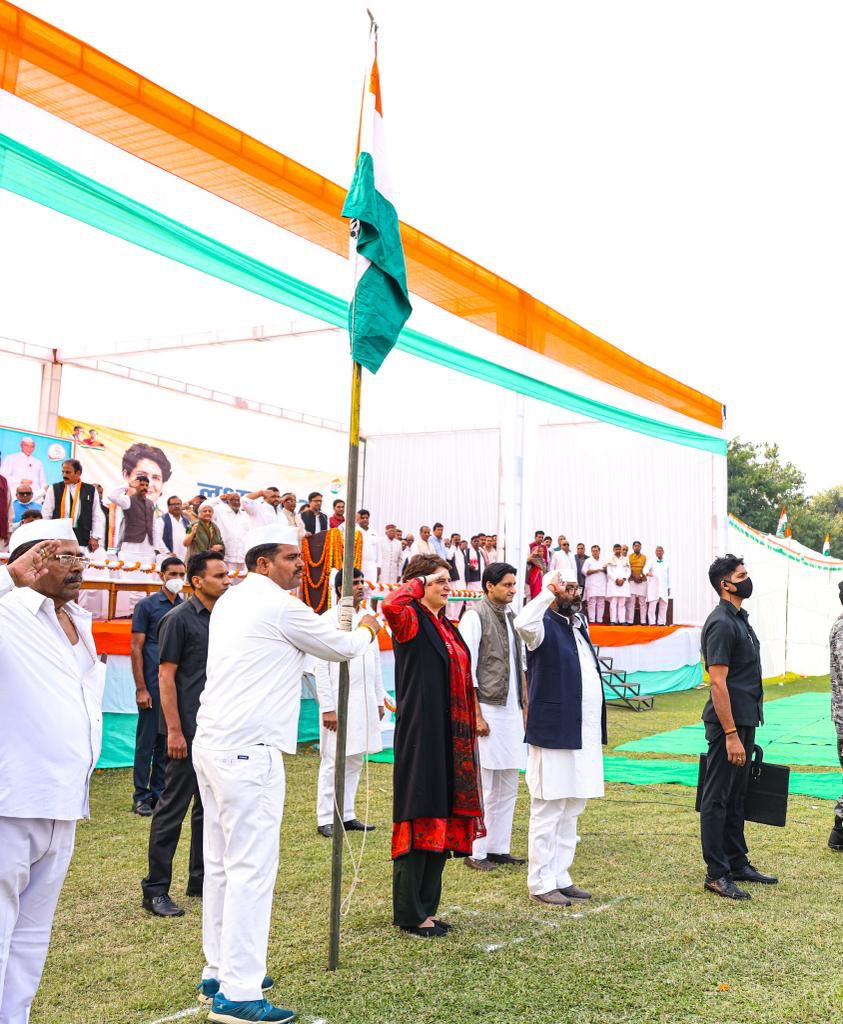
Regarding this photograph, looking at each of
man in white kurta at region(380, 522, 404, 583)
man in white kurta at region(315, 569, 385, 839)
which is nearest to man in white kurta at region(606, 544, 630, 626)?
man in white kurta at region(380, 522, 404, 583)

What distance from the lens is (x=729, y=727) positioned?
4906mm

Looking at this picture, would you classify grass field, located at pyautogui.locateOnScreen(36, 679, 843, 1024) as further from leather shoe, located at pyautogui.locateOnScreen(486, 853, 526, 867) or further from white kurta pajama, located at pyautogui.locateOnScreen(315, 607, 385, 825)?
white kurta pajama, located at pyautogui.locateOnScreen(315, 607, 385, 825)

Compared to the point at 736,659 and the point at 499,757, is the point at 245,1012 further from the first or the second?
the point at 736,659

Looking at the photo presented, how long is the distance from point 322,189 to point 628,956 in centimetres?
498

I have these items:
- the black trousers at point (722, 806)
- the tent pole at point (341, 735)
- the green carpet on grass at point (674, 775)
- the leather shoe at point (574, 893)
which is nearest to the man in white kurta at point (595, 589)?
the green carpet on grass at point (674, 775)

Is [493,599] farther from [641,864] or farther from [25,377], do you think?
[25,377]

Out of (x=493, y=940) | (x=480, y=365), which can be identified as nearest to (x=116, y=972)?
(x=493, y=940)

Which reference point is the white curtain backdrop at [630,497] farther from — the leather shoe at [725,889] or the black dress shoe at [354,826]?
the leather shoe at [725,889]

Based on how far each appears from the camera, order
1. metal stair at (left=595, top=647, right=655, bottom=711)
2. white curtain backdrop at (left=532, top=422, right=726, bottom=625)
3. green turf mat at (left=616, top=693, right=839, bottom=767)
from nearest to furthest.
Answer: green turf mat at (left=616, top=693, right=839, bottom=767) → metal stair at (left=595, top=647, right=655, bottom=711) → white curtain backdrop at (left=532, top=422, right=726, bottom=625)

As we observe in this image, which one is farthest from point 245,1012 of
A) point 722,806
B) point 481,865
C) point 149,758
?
point 149,758

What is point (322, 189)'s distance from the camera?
657cm

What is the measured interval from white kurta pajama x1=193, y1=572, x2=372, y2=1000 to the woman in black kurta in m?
0.84

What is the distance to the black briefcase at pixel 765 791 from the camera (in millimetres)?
5145

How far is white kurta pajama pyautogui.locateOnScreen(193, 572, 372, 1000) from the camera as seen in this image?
3293 mm
